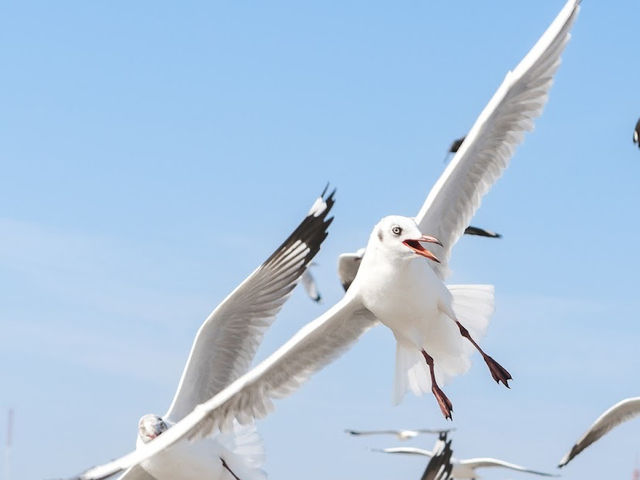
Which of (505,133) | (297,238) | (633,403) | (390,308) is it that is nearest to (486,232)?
(633,403)

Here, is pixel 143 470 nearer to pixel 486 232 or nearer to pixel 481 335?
pixel 481 335

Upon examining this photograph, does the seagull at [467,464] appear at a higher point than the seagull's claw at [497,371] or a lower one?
higher

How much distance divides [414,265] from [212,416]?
1151mm

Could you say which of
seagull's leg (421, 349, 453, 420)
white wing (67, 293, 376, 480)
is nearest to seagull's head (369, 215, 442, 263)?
white wing (67, 293, 376, 480)

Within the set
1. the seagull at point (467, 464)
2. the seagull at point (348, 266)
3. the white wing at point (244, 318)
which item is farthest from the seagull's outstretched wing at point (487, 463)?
the white wing at point (244, 318)

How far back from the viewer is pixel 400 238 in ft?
18.8

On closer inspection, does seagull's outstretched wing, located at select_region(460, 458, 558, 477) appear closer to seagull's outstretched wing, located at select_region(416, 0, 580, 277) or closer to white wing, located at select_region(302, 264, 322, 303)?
white wing, located at select_region(302, 264, 322, 303)

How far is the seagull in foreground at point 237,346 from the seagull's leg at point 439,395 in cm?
168

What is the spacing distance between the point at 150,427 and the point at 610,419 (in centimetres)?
456

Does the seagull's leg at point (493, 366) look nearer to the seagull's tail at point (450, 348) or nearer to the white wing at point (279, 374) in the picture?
the seagull's tail at point (450, 348)

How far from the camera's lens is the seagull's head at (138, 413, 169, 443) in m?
7.24

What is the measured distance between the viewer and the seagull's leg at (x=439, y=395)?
5.87 m

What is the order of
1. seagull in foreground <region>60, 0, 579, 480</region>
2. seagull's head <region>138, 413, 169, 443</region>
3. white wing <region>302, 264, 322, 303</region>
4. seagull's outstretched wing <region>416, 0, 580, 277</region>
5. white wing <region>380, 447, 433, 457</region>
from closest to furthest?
seagull in foreground <region>60, 0, 579, 480</region>
seagull's outstretched wing <region>416, 0, 580, 277</region>
seagull's head <region>138, 413, 169, 443</region>
white wing <region>380, 447, 433, 457</region>
white wing <region>302, 264, 322, 303</region>

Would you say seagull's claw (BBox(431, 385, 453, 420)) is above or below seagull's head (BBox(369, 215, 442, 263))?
below
